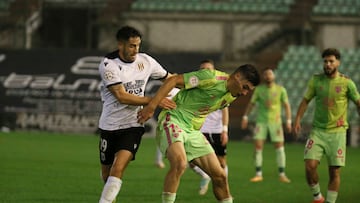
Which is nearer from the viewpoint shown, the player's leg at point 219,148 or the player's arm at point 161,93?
the player's arm at point 161,93

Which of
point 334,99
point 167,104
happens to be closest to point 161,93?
point 167,104

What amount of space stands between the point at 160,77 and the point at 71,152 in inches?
464

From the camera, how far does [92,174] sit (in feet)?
50.3

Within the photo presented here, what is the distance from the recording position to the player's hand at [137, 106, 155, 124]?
8680 millimetres

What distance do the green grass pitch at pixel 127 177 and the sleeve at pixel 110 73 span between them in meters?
2.93

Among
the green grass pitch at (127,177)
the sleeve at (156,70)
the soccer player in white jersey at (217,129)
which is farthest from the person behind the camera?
the soccer player in white jersey at (217,129)

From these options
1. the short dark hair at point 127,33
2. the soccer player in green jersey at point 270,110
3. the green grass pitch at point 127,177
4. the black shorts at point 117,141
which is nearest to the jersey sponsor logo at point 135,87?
the black shorts at point 117,141

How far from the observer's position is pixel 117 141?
9.09 metres

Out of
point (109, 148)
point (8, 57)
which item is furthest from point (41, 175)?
point (8, 57)

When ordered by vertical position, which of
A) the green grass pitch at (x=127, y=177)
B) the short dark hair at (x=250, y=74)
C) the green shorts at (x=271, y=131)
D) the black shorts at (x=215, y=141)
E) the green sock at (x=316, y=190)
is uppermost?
the short dark hair at (x=250, y=74)

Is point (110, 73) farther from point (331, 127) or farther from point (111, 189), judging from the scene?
point (331, 127)

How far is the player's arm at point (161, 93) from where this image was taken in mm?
8648

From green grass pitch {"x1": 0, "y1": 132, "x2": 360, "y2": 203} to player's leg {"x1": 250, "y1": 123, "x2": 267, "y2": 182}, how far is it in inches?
8.8

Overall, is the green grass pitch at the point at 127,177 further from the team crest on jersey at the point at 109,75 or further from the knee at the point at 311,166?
the team crest on jersey at the point at 109,75
